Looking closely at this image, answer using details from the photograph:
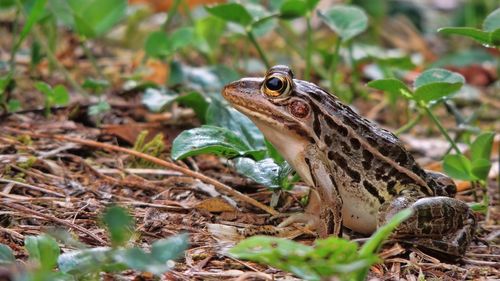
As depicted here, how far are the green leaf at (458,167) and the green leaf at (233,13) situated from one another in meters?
1.68

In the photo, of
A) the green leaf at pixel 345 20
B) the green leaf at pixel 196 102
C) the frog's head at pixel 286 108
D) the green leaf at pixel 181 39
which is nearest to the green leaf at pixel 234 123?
the green leaf at pixel 196 102

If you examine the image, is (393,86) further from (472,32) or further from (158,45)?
(158,45)

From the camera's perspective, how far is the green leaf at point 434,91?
400cm

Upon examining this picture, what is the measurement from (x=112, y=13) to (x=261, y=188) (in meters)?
1.96

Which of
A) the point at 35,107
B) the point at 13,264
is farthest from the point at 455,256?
the point at 35,107

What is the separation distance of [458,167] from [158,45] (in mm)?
2486

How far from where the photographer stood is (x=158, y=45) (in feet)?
18.6

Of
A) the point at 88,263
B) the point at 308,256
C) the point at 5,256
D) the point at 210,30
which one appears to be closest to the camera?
the point at 308,256

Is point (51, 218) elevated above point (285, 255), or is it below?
below

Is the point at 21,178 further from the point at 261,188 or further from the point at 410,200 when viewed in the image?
the point at 410,200

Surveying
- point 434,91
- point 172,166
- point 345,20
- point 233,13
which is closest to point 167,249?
point 172,166

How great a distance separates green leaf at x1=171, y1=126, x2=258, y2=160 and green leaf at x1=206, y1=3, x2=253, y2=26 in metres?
1.30

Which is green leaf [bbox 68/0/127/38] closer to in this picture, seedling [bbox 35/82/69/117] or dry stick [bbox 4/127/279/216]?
seedling [bbox 35/82/69/117]

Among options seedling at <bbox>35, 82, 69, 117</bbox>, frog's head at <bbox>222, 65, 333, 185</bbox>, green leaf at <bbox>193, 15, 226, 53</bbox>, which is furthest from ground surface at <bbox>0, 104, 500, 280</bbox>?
green leaf at <bbox>193, 15, 226, 53</bbox>
